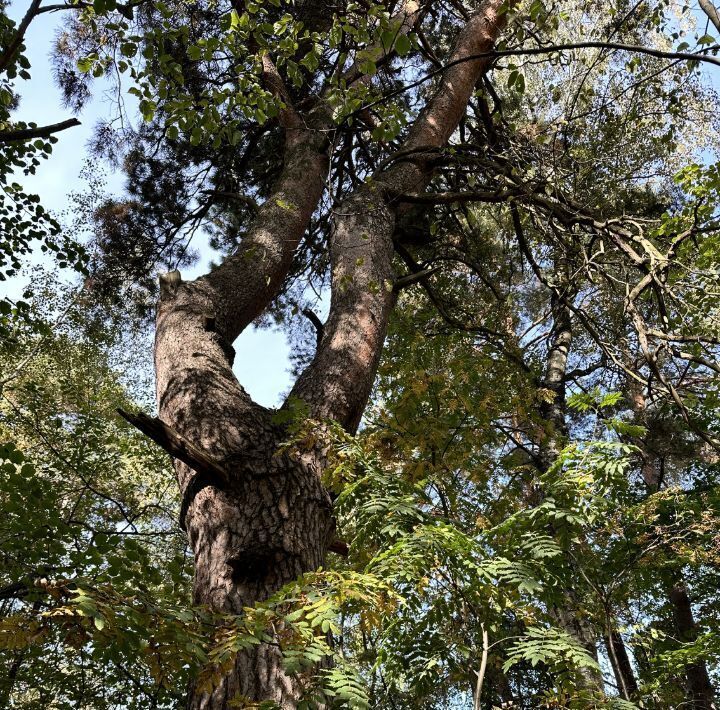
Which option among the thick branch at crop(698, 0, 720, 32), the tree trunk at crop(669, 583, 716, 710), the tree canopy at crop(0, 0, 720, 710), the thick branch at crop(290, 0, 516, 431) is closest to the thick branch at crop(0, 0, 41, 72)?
the tree canopy at crop(0, 0, 720, 710)

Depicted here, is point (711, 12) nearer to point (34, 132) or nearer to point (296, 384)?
point (34, 132)

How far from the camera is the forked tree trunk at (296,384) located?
271 cm

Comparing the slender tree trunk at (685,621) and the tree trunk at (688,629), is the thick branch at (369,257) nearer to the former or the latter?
the slender tree trunk at (685,621)

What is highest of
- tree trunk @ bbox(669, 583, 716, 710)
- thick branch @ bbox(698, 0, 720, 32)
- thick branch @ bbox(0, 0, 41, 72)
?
thick branch @ bbox(0, 0, 41, 72)

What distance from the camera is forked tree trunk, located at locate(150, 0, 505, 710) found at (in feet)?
8.89

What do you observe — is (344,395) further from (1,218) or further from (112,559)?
(1,218)

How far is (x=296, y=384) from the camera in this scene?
3809 mm

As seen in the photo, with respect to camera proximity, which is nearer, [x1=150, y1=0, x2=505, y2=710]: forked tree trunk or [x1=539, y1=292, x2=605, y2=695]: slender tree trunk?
[x1=150, y1=0, x2=505, y2=710]: forked tree trunk

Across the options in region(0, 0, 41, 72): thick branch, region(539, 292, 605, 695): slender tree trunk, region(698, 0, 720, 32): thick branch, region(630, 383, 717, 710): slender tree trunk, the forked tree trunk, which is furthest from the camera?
region(630, 383, 717, 710): slender tree trunk

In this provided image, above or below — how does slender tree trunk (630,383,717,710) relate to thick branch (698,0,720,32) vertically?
below

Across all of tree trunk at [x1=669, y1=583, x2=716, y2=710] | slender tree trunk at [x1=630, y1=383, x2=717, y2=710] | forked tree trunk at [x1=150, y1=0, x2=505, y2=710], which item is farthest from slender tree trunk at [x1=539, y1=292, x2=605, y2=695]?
tree trunk at [x1=669, y1=583, x2=716, y2=710]

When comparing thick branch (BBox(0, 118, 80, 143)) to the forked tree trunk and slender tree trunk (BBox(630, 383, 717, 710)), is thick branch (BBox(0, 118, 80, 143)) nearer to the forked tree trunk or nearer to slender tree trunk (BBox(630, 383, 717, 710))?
the forked tree trunk

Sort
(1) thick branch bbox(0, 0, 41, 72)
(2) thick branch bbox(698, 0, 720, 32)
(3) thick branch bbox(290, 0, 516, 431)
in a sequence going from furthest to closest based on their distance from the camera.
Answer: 1. (3) thick branch bbox(290, 0, 516, 431)
2. (1) thick branch bbox(0, 0, 41, 72)
3. (2) thick branch bbox(698, 0, 720, 32)

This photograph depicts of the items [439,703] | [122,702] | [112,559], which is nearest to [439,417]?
[112,559]
